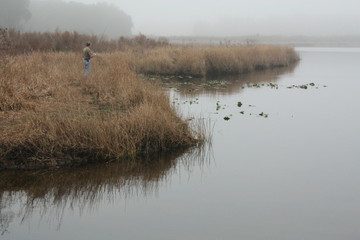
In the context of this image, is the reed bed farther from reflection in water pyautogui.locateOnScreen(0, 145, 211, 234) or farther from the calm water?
reflection in water pyautogui.locateOnScreen(0, 145, 211, 234)

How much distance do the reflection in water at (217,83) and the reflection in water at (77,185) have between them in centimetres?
953

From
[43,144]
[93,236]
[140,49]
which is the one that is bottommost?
[93,236]

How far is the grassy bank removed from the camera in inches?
325

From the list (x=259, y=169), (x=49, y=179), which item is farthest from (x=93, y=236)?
(x=259, y=169)

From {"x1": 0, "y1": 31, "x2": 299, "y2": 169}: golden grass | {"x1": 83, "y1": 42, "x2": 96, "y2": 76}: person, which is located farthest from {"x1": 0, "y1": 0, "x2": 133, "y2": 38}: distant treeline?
{"x1": 0, "y1": 31, "x2": 299, "y2": 169}: golden grass

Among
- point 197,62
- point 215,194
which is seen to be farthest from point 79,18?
point 215,194

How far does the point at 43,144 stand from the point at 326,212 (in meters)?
5.14

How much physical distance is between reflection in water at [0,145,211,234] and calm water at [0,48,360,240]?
16mm

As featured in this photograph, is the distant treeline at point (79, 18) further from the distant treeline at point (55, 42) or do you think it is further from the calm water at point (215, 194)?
the calm water at point (215, 194)

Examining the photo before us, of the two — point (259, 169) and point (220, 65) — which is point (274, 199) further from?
point (220, 65)

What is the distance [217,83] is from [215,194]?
48.9ft

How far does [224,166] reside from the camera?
29.9 feet

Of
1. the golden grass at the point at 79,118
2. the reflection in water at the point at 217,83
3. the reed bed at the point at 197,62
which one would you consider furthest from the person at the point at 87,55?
the reed bed at the point at 197,62

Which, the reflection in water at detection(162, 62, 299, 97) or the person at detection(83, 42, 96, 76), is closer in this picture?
the person at detection(83, 42, 96, 76)
